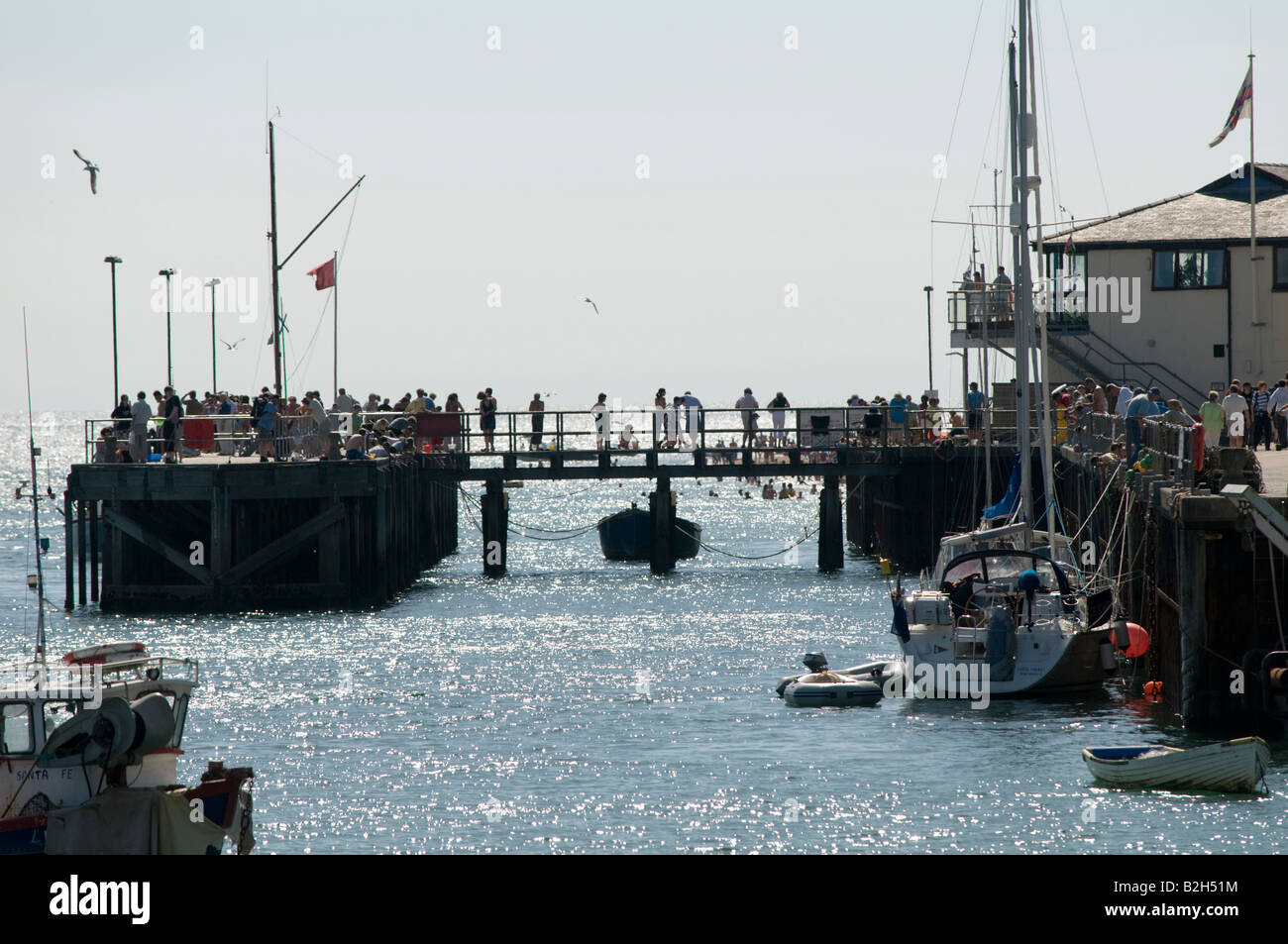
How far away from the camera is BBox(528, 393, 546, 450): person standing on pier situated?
49.7m

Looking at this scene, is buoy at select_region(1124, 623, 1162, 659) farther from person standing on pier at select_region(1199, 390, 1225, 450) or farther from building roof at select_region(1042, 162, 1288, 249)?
building roof at select_region(1042, 162, 1288, 249)

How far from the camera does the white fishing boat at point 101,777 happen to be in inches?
634

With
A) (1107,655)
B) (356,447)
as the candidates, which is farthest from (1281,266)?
(356,447)

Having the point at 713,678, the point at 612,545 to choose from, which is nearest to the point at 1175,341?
the point at 612,545

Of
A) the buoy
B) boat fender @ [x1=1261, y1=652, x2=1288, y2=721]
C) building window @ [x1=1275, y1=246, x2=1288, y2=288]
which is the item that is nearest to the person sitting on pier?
the buoy

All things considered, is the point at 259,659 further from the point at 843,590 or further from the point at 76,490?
the point at 843,590

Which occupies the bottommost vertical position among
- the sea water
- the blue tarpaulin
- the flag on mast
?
the sea water

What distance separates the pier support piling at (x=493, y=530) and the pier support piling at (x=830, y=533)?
31.1 feet

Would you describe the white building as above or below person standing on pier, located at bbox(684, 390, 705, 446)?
above

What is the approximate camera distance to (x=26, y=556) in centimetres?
6650

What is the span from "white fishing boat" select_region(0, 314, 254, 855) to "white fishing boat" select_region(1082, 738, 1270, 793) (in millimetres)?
10681

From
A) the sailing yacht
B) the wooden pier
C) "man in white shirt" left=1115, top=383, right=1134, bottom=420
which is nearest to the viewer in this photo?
the sailing yacht

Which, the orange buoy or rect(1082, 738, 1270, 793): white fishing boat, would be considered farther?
the orange buoy
